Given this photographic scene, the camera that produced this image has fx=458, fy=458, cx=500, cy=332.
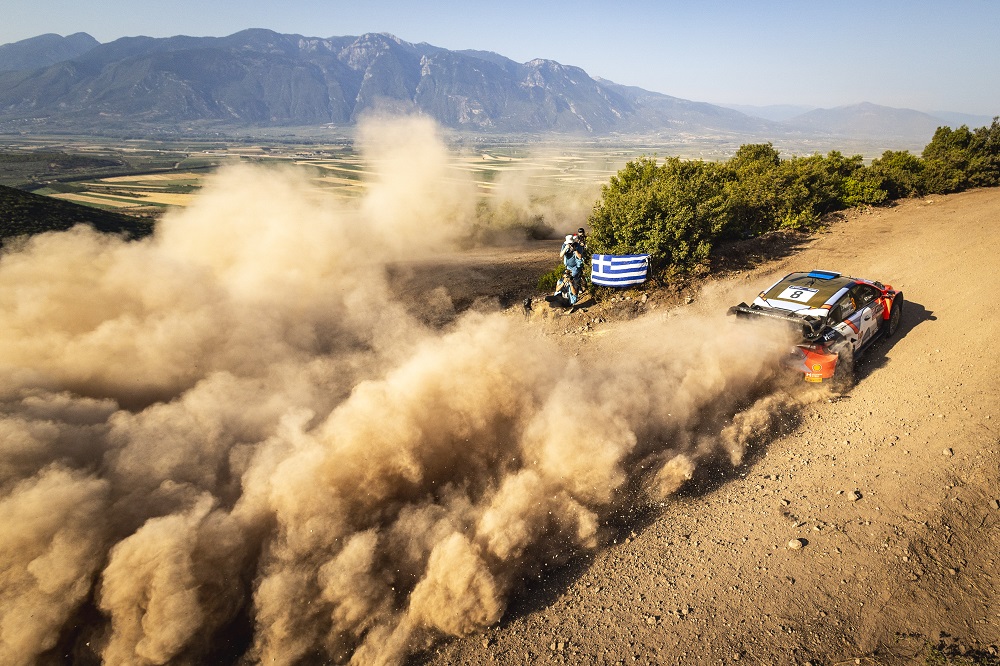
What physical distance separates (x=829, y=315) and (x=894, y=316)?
9.35 feet

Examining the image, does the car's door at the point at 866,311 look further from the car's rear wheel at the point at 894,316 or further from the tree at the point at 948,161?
the tree at the point at 948,161

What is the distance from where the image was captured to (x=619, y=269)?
13.2 meters

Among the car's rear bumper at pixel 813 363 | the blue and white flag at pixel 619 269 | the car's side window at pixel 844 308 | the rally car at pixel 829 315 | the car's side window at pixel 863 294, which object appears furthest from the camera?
the blue and white flag at pixel 619 269

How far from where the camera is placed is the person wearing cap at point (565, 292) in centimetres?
1314

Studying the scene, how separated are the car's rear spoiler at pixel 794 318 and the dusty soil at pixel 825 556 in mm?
1268

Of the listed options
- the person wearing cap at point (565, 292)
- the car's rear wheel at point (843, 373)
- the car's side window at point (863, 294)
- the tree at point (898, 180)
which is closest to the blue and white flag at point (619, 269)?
the person wearing cap at point (565, 292)

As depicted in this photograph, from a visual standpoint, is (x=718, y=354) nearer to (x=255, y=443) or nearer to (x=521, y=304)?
(x=521, y=304)

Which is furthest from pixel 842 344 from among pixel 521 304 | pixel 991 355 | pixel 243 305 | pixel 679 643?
pixel 243 305

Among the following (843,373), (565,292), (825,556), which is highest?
(843,373)

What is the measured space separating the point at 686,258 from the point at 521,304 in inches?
202

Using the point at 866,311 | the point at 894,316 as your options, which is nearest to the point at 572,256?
the point at 866,311

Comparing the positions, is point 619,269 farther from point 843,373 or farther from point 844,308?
point 843,373

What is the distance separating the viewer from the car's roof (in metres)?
8.84

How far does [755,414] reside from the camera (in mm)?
7570
